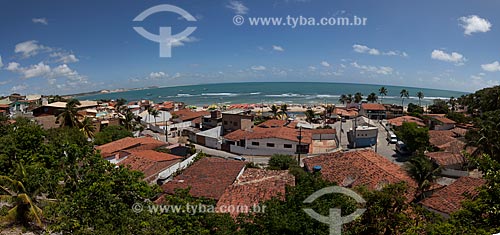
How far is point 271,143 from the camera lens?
38969 millimetres

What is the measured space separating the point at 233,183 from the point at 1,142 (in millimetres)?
13687

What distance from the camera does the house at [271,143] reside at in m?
38.8

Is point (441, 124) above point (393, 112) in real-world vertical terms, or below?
below

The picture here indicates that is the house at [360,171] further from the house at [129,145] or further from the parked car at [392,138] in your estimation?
the parked car at [392,138]

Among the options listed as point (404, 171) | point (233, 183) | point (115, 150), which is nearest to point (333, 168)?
point (404, 171)

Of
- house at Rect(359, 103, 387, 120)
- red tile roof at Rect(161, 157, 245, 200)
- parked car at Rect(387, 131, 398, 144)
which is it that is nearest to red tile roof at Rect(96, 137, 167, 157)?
red tile roof at Rect(161, 157, 245, 200)

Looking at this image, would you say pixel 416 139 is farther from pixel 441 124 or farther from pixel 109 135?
pixel 109 135

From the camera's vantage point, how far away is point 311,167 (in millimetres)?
26375

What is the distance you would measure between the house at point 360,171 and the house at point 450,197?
5.09ft

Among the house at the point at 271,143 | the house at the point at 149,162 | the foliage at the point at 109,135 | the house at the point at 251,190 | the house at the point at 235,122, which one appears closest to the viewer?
the house at the point at 251,190

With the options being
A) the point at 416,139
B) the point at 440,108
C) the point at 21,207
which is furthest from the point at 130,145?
the point at 440,108

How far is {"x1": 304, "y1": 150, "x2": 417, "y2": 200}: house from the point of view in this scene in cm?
2154

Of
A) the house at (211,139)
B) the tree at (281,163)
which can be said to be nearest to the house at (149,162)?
the tree at (281,163)

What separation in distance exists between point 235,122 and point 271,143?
10236 mm
